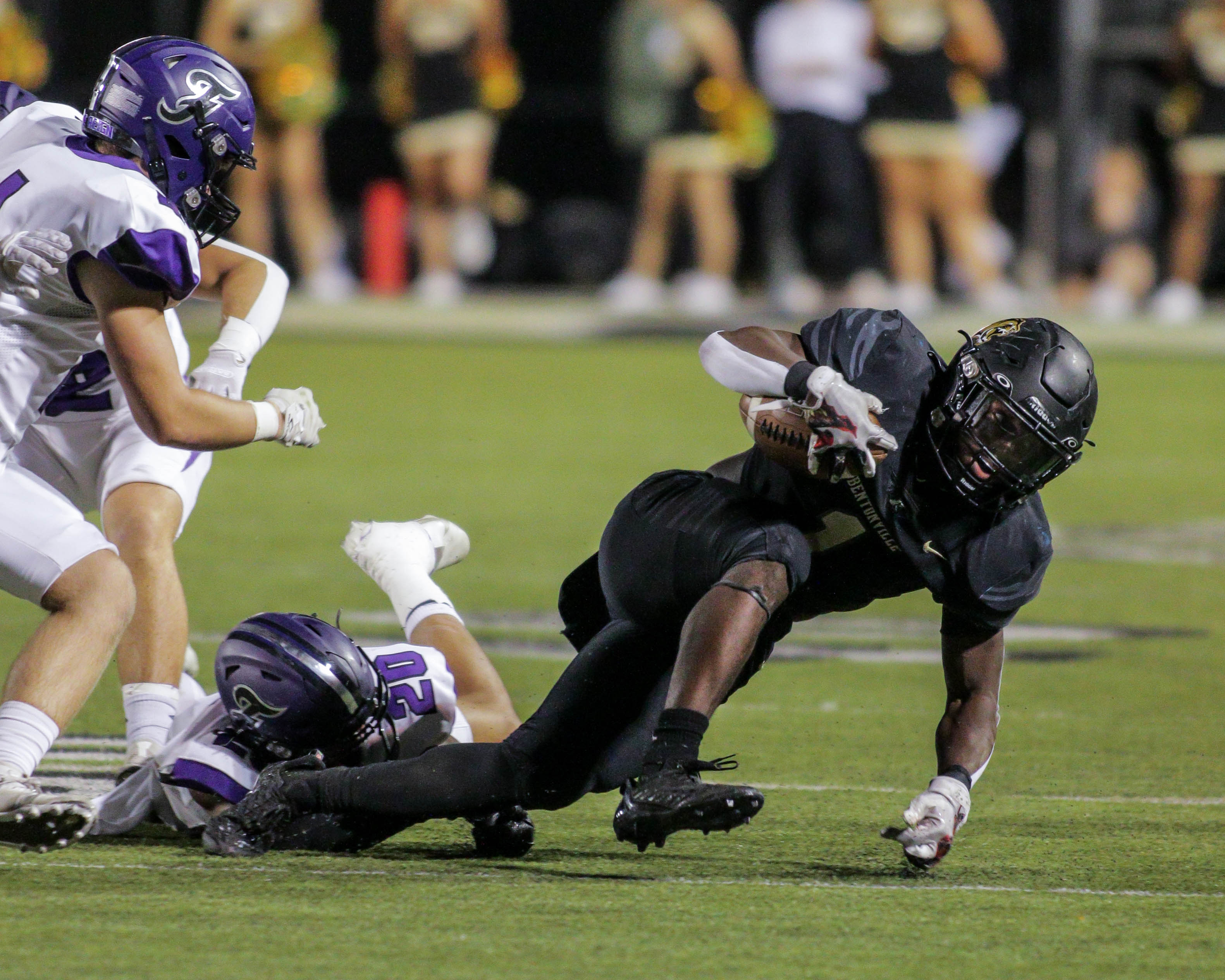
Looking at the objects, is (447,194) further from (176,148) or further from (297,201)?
(176,148)

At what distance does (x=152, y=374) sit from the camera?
4000 millimetres

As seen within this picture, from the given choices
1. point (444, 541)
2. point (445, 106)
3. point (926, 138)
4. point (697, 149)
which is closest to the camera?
point (444, 541)

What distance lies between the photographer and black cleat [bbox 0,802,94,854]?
12.5 ft

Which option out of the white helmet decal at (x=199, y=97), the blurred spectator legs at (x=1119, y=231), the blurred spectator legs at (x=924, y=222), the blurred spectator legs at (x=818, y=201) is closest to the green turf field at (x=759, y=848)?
the white helmet decal at (x=199, y=97)

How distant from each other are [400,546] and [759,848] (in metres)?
1.27

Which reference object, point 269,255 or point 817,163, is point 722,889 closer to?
point 817,163

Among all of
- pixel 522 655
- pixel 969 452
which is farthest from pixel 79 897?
pixel 522 655

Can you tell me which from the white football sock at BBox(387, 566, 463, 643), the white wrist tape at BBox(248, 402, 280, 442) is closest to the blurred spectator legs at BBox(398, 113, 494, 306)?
the white football sock at BBox(387, 566, 463, 643)

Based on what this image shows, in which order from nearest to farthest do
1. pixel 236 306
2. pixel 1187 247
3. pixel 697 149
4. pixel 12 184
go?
pixel 12 184 < pixel 236 306 < pixel 1187 247 < pixel 697 149

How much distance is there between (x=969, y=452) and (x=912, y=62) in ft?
33.0

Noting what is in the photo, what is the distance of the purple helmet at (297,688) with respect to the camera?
413cm

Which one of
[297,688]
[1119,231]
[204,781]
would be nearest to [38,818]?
[204,781]

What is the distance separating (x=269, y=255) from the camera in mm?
15805

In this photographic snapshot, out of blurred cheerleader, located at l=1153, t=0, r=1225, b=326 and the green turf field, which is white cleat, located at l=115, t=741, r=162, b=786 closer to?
the green turf field
